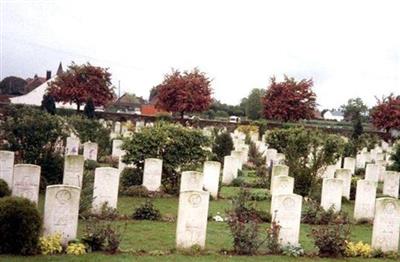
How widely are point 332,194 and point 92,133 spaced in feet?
51.2

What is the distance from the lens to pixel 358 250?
1147 cm

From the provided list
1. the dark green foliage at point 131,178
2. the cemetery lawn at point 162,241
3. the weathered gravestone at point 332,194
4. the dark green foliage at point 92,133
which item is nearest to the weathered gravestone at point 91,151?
the dark green foliage at point 92,133

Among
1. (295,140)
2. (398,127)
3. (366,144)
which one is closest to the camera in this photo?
(295,140)

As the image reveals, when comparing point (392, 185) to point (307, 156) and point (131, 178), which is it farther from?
point (131, 178)

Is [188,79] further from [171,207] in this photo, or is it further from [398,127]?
→ [171,207]

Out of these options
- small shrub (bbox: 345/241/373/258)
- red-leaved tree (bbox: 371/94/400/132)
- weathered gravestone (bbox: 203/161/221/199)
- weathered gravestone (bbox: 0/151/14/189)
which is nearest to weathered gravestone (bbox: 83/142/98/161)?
weathered gravestone (bbox: 203/161/221/199)

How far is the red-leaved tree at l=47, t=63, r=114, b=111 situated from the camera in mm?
49625

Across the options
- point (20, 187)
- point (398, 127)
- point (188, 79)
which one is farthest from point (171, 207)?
point (398, 127)

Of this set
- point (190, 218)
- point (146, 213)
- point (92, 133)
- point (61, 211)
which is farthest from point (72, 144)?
point (190, 218)

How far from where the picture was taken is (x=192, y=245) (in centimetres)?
1082

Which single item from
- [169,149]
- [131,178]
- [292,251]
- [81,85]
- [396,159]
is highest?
[81,85]

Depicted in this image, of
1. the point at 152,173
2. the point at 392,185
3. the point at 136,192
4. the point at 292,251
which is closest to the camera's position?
the point at 292,251

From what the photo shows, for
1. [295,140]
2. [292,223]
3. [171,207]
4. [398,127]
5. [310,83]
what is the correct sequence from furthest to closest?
[398,127] < [310,83] < [295,140] < [171,207] < [292,223]

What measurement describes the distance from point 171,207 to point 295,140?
25.6ft
